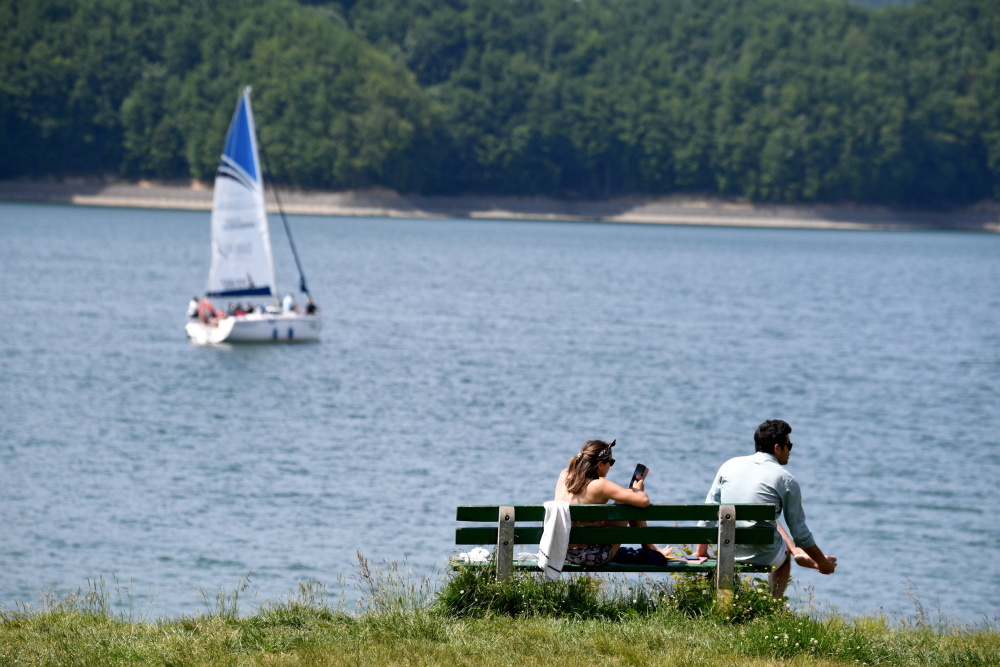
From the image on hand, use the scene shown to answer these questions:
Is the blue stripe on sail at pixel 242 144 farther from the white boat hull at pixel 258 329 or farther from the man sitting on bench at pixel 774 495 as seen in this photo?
the man sitting on bench at pixel 774 495

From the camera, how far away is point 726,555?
858cm

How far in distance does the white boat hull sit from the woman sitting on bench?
31469 millimetres

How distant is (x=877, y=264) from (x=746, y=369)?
64.3 meters

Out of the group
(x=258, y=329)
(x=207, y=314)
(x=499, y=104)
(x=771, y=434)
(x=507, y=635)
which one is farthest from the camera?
(x=499, y=104)

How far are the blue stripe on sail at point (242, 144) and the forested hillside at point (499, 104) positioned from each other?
113m

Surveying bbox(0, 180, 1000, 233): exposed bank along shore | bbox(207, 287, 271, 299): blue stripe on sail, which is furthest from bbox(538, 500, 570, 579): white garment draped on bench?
bbox(0, 180, 1000, 233): exposed bank along shore

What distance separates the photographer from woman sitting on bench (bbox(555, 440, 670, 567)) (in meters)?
8.82

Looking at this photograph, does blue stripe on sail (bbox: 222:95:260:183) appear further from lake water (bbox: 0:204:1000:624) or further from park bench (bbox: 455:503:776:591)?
park bench (bbox: 455:503:776:591)

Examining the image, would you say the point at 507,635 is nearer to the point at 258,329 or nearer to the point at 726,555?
the point at 726,555

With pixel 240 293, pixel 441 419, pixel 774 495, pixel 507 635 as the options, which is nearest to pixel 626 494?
pixel 774 495

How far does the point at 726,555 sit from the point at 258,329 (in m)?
32.8

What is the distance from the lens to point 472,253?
330 feet

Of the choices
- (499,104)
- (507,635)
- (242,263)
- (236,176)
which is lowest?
(242,263)

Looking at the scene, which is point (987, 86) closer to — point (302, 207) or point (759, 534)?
point (302, 207)
